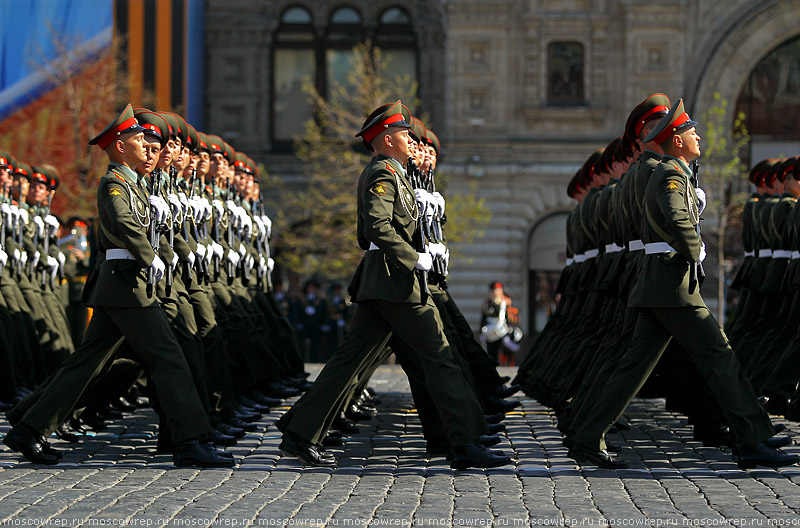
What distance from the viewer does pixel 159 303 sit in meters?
8.88

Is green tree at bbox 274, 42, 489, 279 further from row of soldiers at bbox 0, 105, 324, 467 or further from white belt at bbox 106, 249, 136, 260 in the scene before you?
white belt at bbox 106, 249, 136, 260

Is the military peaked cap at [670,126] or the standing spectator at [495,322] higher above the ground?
the military peaked cap at [670,126]

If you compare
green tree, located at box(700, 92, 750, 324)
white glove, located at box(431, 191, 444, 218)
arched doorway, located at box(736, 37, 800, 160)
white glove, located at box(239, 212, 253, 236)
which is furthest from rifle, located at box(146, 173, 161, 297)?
A: arched doorway, located at box(736, 37, 800, 160)

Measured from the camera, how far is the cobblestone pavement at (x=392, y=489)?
21.9ft

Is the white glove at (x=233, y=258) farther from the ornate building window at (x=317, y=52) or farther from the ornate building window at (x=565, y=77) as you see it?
the ornate building window at (x=317, y=52)

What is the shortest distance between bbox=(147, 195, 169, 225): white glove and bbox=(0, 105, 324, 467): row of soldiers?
0.03 ft

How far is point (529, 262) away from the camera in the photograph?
31.4m

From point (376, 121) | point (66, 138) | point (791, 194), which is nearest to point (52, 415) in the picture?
point (376, 121)

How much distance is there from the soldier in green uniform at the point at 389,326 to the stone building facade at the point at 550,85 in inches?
871

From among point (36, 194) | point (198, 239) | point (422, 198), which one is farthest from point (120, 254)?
point (36, 194)

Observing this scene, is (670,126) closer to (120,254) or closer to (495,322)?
(120,254)

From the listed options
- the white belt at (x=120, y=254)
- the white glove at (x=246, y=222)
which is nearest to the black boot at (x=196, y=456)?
the white belt at (x=120, y=254)

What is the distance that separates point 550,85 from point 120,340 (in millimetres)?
23717

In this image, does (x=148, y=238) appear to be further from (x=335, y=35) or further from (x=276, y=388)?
(x=335, y=35)
